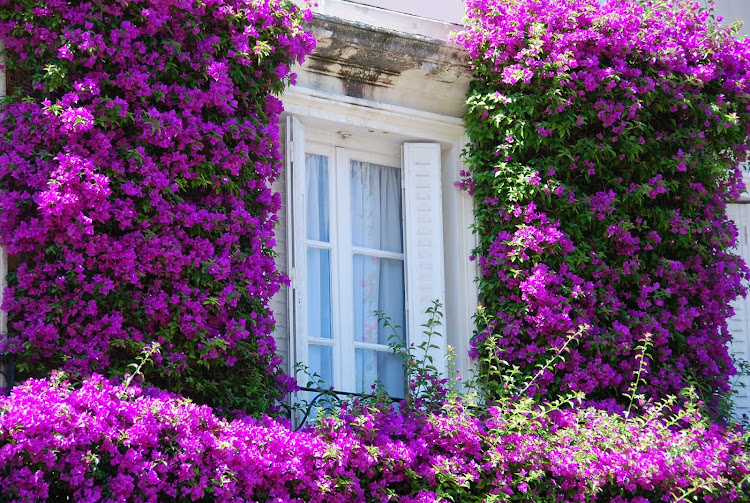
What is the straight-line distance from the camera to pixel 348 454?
6.54 metres

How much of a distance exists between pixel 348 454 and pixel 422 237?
2114 millimetres

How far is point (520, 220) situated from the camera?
8.20 m

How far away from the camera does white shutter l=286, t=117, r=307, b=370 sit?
7.69m

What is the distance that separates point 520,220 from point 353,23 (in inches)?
59.7

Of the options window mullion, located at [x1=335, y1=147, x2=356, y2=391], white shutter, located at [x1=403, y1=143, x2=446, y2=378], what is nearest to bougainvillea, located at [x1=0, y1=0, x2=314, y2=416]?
window mullion, located at [x1=335, y1=147, x2=356, y2=391]

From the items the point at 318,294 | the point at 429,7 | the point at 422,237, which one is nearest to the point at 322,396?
the point at 318,294

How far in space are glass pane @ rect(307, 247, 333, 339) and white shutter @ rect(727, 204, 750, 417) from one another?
2.60m

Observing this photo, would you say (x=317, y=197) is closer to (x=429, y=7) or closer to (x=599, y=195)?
(x=429, y=7)

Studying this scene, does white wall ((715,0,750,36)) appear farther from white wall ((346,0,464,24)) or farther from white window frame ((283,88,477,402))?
white window frame ((283,88,477,402))

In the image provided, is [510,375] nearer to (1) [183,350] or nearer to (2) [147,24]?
(1) [183,350]

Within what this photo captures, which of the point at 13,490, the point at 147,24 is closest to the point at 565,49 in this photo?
the point at 147,24

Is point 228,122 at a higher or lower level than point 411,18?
lower

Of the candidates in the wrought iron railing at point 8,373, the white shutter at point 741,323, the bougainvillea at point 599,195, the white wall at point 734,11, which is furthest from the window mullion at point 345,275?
the white wall at point 734,11

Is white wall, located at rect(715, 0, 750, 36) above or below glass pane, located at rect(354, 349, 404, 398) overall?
above
